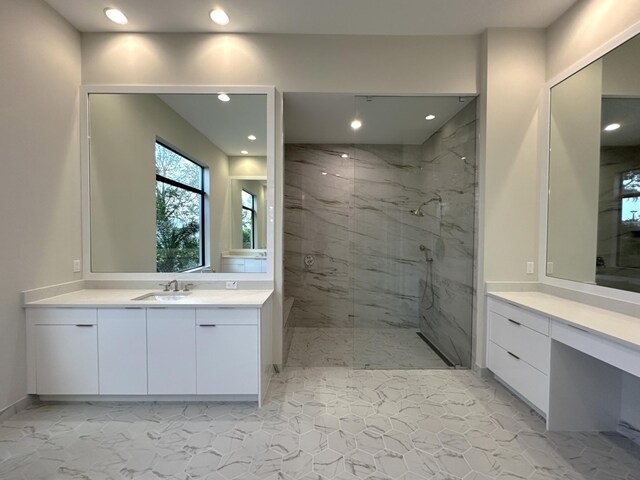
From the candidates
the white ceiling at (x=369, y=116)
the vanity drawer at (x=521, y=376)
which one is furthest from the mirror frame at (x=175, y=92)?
the vanity drawer at (x=521, y=376)

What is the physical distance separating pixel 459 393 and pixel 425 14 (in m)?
3.26

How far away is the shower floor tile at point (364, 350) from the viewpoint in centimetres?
319

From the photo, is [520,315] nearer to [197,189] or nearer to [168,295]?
[168,295]

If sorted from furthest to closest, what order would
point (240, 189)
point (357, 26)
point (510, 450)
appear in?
point (240, 189)
point (357, 26)
point (510, 450)

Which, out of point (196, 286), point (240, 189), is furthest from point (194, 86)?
point (196, 286)

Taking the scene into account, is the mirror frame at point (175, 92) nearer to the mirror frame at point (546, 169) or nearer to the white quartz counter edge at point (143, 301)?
the white quartz counter edge at point (143, 301)

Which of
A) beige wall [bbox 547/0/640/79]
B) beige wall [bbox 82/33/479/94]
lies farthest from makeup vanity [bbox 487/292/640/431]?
beige wall [bbox 82/33/479/94]

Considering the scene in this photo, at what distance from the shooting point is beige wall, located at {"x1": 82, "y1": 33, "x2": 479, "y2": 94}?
2.86 m

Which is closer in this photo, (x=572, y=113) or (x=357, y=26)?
(x=572, y=113)

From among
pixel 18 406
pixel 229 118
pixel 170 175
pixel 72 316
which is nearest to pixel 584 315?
pixel 229 118

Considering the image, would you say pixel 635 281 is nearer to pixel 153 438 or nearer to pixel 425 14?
pixel 425 14

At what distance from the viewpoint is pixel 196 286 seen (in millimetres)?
2898

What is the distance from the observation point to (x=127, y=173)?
9.69ft

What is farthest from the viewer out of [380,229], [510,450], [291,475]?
[380,229]
